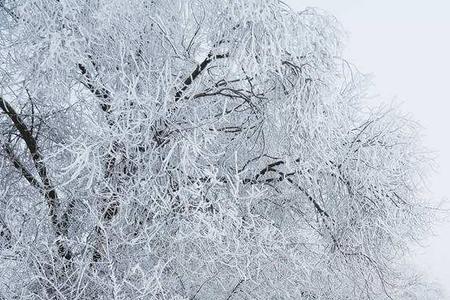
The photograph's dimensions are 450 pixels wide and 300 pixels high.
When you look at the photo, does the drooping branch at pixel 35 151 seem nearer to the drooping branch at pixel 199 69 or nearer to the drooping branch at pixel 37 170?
the drooping branch at pixel 37 170

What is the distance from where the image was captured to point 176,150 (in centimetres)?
416

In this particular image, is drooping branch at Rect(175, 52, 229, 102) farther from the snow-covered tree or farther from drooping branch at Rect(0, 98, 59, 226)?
drooping branch at Rect(0, 98, 59, 226)

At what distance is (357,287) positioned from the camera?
6059 millimetres

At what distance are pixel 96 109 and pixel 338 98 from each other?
99.0 inches

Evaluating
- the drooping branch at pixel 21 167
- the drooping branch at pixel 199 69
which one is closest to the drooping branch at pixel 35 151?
the drooping branch at pixel 21 167

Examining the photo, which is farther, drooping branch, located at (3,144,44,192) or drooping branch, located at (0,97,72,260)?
drooping branch, located at (3,144,44,192)

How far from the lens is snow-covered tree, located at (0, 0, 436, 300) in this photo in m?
4.02

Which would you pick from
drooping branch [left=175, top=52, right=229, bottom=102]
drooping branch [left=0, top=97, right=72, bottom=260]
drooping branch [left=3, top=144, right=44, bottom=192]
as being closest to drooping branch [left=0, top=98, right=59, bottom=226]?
drooping branch [left=0, top=97, right=72, bottom=260]

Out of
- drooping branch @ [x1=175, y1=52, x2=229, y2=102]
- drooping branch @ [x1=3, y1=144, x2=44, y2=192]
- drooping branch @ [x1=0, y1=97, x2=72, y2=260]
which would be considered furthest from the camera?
drooping branch @ [x1=3, y1=144, x2=44, y2=192]

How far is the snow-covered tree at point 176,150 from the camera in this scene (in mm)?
4023

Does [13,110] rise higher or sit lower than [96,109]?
lower

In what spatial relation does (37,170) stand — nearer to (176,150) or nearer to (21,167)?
(21,167)

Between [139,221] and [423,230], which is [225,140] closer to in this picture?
[139,221]

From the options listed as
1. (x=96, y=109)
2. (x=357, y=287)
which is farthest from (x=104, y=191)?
(x=357, y=287)
